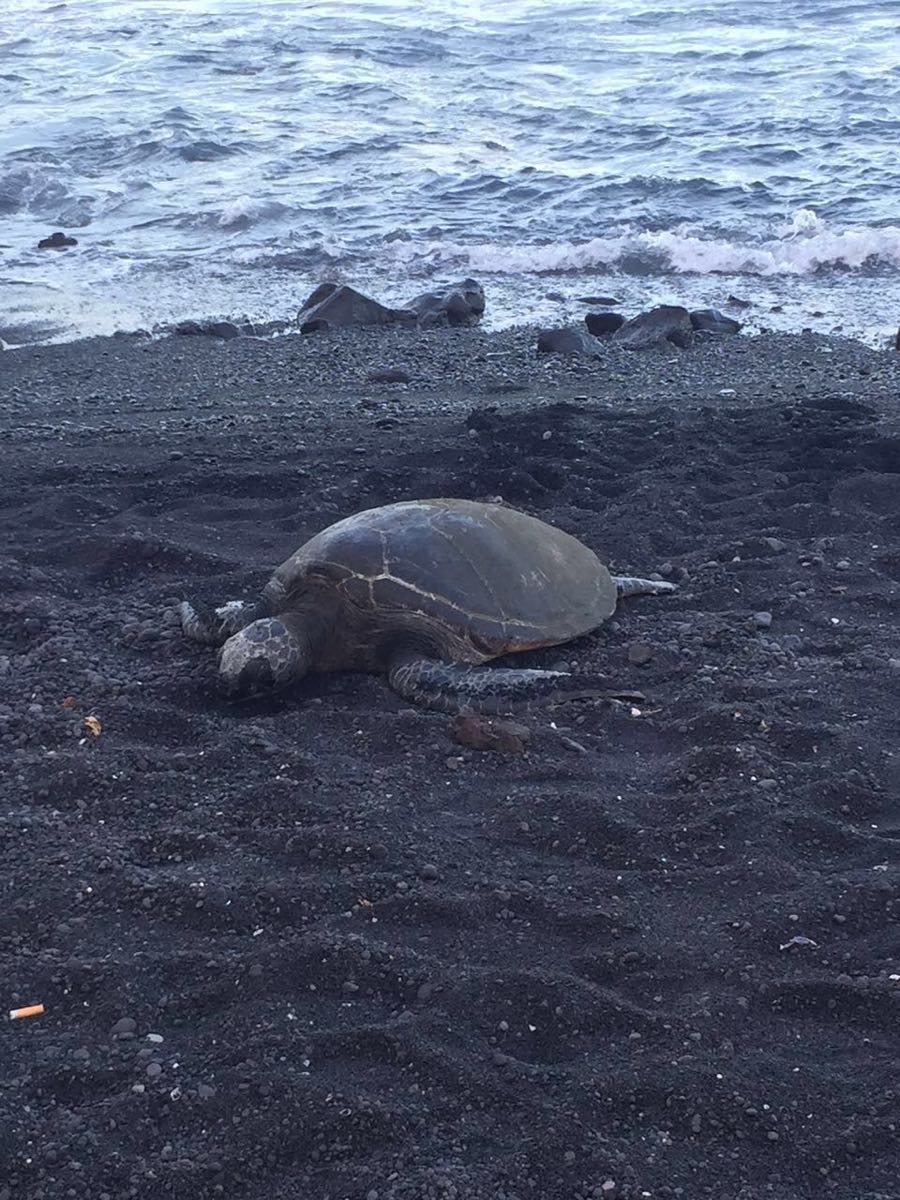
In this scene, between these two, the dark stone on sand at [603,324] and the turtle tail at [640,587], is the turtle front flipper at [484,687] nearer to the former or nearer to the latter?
the turtle tail at [640,587]

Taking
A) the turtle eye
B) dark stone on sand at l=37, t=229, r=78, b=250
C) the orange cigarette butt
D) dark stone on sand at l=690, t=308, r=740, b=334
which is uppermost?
dark stone on sand at l=37, t=229, r=78, b=250

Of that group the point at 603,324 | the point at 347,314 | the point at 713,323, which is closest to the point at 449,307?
the point at 347,314

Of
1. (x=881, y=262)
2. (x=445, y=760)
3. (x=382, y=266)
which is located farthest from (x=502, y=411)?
(x=881, y=262)

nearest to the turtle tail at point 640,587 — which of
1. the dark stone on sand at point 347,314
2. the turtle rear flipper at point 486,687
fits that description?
the turtle rear flipper at point 486,687

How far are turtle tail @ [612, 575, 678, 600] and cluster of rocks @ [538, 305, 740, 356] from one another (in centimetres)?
382

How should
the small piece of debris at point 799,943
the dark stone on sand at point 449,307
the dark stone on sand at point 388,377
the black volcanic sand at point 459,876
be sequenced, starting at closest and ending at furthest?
the black volcanic sand at point 459,876 → the small piece of debris at point 799,943 → the dark stone on sand at point 388,377 → the dark stone on sand at point 449,307

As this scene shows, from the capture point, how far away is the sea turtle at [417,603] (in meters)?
4.29

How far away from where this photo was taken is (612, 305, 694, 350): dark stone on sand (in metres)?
8.61

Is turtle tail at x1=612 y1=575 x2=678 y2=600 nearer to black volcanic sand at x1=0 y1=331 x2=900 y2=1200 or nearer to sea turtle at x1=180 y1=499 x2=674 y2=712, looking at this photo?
black volcanic sand at x1=0 y1=331 x2=900 y2=1200

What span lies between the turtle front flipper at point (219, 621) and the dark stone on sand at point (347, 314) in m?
5.01

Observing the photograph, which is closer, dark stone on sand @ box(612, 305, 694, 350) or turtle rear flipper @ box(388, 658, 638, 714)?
turtle rear flipper @ box(388, 658, 638, 714)

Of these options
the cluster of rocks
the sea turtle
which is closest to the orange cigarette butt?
the sea turtle

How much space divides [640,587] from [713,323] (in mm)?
4859

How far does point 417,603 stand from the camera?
171 inches
